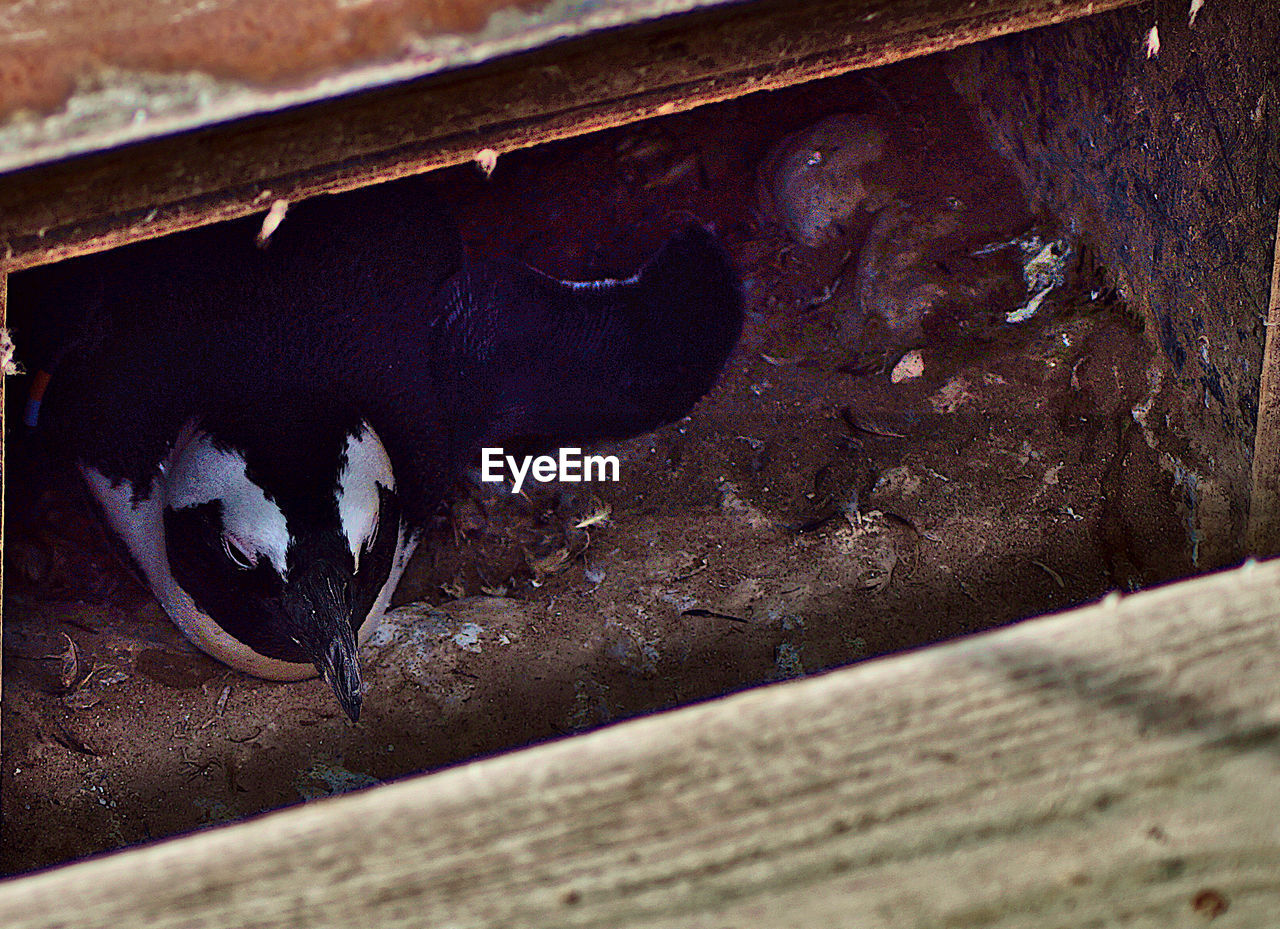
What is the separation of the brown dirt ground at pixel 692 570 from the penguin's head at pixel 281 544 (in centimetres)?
12

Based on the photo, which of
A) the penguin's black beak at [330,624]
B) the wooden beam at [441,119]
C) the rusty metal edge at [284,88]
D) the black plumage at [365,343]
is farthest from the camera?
the black plumage at [365,343]

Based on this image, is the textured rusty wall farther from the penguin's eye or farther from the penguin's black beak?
the penguin's eye

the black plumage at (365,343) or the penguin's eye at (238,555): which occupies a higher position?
the black plumage at (365,343)

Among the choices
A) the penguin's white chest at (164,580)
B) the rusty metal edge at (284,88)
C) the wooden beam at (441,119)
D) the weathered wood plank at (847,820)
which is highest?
the wooden beam at (441,119)

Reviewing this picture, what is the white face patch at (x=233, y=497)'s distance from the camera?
171 cm

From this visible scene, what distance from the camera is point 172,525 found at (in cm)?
185

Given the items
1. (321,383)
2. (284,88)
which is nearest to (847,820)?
(284,88)

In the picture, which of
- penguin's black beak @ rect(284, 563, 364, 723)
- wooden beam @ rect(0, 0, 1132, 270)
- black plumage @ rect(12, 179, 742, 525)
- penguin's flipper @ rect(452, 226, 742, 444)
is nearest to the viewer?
wooden beam @ rect(0, 0, 1132, 270)

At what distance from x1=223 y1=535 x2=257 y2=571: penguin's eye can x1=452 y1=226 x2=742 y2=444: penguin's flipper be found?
0.55m

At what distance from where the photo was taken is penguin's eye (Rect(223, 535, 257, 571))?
1.74 m

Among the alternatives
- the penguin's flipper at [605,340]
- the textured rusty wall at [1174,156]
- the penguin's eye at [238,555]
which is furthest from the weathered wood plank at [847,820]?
the penguin's flipper at [605,340]

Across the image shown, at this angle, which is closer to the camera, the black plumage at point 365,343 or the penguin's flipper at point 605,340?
the black plumage at point 365,343

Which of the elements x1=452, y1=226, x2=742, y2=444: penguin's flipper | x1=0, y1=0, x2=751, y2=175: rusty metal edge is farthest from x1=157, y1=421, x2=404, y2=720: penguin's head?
x1=0, y1=0, x2=751, y2=175: rusty metal edge

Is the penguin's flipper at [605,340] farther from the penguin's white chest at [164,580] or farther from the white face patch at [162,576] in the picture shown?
the white face patch at [162,576]
